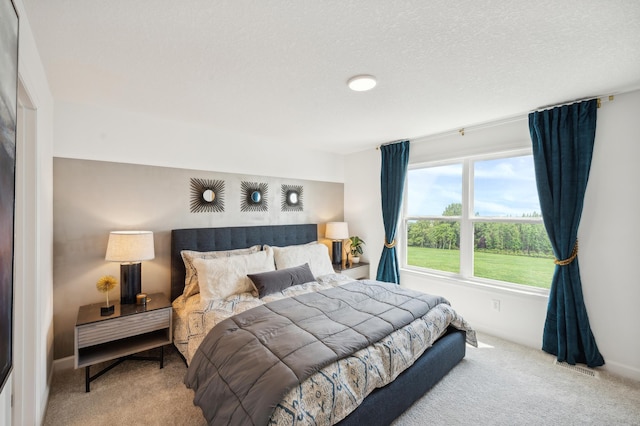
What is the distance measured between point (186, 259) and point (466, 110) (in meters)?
3.18

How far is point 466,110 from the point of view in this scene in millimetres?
2766

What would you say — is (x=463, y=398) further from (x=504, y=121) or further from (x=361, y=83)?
(x=504, y=121)

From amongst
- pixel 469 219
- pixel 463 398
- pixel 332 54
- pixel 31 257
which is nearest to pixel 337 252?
pixel 469 219

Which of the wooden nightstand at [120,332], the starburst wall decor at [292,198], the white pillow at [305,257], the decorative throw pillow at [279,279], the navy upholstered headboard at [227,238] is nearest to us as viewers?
the wooden nightstand at [120,332]

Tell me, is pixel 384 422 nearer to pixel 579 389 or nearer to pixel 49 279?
pixel 579 389

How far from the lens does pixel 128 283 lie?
2590 millimetres

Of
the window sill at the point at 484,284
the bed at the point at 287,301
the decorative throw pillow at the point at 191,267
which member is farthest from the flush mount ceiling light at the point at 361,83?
the window sill at the point at 484,284

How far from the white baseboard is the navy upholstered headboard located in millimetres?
938

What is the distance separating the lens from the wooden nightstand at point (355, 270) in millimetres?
4106

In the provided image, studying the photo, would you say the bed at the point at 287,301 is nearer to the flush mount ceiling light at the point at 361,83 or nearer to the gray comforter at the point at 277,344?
the gray comforter at the point at 277,344

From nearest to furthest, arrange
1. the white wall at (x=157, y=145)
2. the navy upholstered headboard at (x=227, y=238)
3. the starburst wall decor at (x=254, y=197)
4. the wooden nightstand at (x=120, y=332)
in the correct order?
the wooden nightstand at (x=120, y=332) → the white wall at (x=157, y=145) → the navy upholstered headboard at (x=227, y=238) → the starburst wall decor at (x=254, y=197)

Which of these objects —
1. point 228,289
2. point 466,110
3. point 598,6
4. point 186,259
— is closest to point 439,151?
point 466,110

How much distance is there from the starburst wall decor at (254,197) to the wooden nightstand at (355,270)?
4.48 ft

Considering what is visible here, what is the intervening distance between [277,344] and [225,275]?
1.23 m
